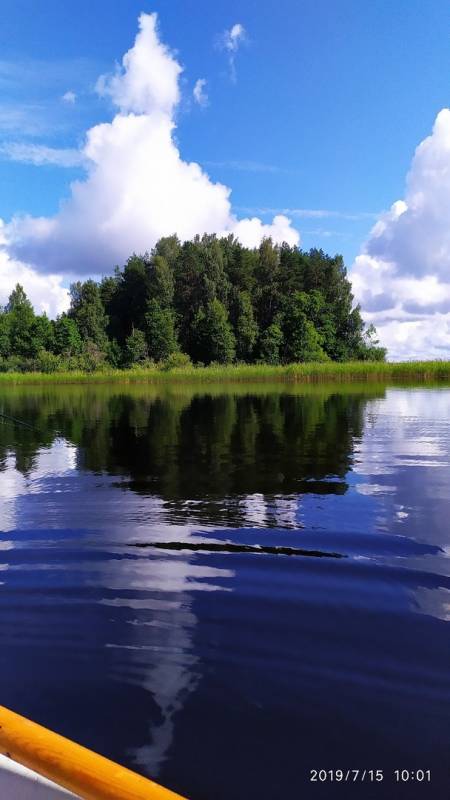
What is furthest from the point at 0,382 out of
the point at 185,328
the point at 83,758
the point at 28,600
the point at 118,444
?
the point at 83,758

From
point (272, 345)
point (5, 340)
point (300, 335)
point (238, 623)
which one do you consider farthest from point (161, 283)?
point (238, 623)

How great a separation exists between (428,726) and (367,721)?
40 cm

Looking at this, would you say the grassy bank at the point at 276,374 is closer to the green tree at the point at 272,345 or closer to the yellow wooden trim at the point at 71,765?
the green tree at the point at 272,345

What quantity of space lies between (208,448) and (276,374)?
1826 inches

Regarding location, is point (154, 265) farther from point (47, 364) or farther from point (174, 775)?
point (174, 775)

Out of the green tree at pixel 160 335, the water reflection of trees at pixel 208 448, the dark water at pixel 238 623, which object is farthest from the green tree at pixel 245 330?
the dark water at pixel 238 623

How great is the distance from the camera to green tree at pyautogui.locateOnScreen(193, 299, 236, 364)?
3211 inches

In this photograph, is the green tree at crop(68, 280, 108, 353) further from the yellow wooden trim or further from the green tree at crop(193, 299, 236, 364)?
the yellow wooden trim

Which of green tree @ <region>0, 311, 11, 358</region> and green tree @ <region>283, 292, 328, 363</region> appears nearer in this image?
green tree @ <region>0, 311, 11, 358</region>

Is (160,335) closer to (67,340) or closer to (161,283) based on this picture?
(161,283)

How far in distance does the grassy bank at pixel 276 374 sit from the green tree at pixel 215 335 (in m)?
11.3

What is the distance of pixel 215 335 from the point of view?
8162 centimetres
